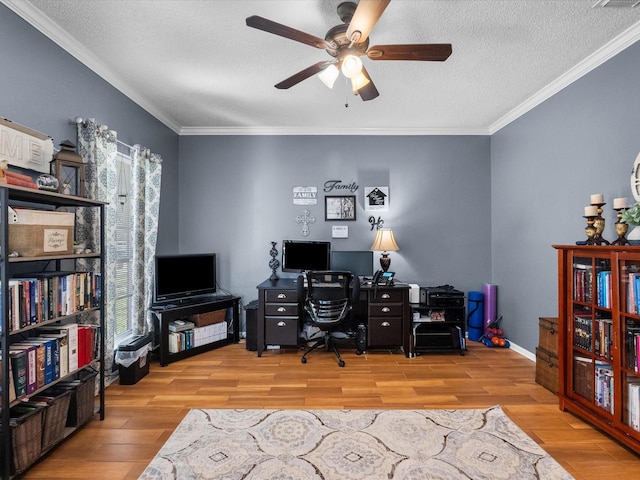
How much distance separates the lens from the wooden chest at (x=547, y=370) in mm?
2740

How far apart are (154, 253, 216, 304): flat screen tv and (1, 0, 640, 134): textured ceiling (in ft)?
5.55

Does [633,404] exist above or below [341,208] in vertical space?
below

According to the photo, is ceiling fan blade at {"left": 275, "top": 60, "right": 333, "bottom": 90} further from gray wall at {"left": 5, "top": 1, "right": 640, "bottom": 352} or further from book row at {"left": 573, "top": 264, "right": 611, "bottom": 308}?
book row at {"left": 573, "top": 264, "right": 611, "bottom": 308}

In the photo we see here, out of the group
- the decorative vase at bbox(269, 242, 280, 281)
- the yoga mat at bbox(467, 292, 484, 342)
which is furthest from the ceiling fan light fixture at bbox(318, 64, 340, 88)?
the yoga mat at bbox(467, 292, 484, 342)

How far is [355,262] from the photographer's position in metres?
4.07

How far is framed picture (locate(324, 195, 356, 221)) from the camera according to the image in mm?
4273

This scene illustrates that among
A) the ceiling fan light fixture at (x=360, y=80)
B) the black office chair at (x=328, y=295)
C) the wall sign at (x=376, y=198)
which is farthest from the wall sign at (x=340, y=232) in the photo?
the ceiling fan light fixture at (x=360, y=80)

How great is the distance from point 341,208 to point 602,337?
2867 mm

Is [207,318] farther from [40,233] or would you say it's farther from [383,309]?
[40,233]

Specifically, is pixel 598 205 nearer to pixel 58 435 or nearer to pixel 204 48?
pixel 204 48

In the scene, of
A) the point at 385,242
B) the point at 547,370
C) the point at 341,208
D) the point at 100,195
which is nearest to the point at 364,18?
the point at 100,195

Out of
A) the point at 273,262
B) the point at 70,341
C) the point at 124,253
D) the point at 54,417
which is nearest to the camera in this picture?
the point at 54,417

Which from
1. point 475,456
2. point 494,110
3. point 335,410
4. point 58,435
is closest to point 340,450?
point 335,410

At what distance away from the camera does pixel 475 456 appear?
195cm
